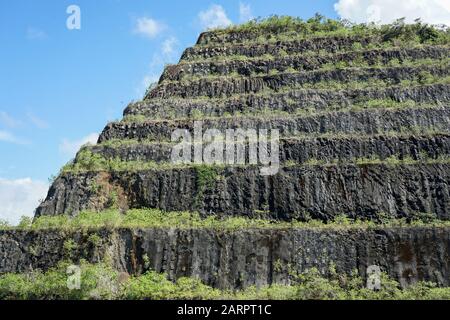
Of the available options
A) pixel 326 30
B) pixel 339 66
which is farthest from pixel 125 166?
pixel 326 30

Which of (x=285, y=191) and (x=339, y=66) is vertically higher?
(x=339, y=66)

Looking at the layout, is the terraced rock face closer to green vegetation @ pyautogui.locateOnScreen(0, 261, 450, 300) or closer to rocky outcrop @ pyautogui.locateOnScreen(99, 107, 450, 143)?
rocky outcrop @ pyautogui.locateOnScreen(99, 107, 450, 143)

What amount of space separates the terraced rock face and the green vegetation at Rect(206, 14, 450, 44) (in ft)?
1.87

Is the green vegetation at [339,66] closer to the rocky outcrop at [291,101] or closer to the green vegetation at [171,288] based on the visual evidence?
the rocky outcrop at [291,101]

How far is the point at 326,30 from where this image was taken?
119 feet

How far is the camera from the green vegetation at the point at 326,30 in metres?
34.1

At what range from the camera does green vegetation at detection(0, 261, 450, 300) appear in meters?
20.5

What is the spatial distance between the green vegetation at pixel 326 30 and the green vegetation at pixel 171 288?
18.2 meters

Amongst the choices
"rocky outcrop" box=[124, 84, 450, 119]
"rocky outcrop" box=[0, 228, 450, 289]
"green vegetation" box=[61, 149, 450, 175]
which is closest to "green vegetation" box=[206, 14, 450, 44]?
"rocky outcrop" box=[124, 84, 450, 119]

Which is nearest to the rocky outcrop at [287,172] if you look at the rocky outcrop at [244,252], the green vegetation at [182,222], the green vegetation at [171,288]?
the rocky outcrop at [244,252]

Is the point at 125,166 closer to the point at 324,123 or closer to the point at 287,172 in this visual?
the point at 287,172

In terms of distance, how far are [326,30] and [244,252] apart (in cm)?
1939

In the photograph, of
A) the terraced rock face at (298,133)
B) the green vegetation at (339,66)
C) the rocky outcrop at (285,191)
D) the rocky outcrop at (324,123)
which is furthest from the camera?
the green vegetation at (339,66)

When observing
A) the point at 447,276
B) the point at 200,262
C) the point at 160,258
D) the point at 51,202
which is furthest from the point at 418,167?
the point at 51,202
